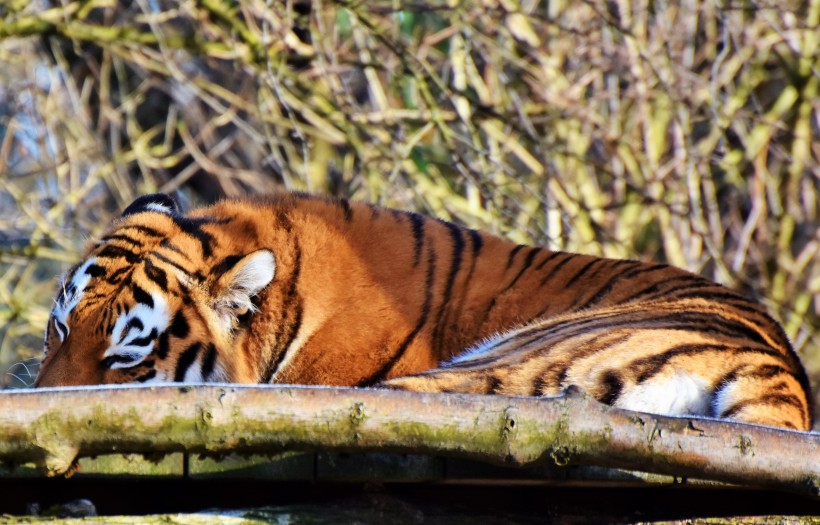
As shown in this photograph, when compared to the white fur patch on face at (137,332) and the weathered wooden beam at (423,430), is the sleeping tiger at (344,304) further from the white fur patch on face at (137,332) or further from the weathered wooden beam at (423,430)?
the weathered wooden beam at (423,430)

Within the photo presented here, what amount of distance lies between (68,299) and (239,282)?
0.51m

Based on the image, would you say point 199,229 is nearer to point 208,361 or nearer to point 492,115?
point 208,361

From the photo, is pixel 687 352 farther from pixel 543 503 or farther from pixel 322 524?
pixel 322 524

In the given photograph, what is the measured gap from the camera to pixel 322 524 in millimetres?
2375

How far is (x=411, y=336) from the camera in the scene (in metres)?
3.39

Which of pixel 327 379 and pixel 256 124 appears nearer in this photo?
pixel 327 379

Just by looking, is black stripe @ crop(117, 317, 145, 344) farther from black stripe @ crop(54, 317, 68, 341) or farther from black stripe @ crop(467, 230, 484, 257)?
black stripe @ crop(467, 230, 484, 257)

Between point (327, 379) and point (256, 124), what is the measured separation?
15.5ft

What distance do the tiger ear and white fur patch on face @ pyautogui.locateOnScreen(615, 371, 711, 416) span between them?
3.78ft

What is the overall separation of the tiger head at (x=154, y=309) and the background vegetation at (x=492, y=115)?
203 cm

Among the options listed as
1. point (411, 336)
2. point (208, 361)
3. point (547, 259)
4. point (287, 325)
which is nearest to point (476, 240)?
point (547, 259)

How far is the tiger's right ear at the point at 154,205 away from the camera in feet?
12.1

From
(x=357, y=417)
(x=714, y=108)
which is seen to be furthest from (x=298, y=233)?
(x=714, y=108)

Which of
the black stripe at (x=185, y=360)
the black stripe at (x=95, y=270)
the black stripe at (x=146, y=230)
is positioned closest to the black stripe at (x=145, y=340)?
the black stripe at (x=185, y=360)
